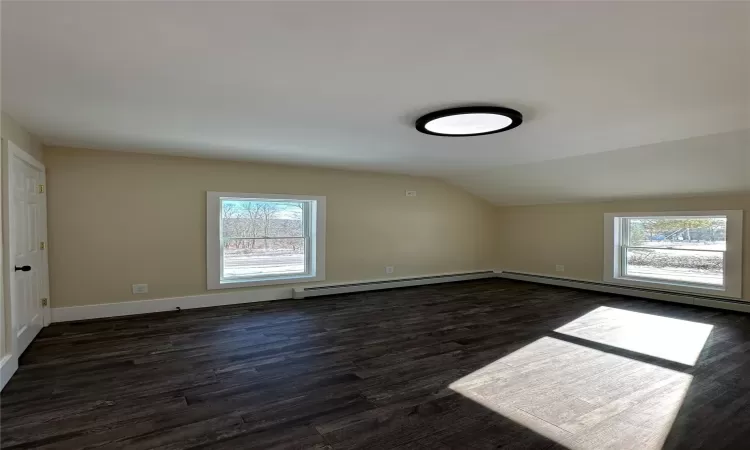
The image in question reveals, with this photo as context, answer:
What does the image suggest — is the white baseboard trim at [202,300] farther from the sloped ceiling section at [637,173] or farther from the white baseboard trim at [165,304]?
the sloped ceiling section at [637,173]

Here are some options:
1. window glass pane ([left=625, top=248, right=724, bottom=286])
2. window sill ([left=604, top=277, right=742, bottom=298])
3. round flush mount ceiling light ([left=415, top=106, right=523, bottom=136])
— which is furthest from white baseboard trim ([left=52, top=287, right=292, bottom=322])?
window glass pane ([left=625, top=248, right=724, bottom=286])

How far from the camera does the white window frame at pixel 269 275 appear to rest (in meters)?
5.30

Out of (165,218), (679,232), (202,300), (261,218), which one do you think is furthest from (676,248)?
(165,218)

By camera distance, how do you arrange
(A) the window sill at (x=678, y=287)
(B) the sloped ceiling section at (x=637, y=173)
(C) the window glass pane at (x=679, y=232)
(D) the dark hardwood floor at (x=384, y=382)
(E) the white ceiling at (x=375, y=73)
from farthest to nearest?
(C) the window glass pane at (x=679, y=232), (A) the window sill at (x=678, y=287), (B) the sloped ceiling section at (x=637, y=173), (D) the dark hardwood floor at (x=384, y=382), (E) the white ceiling at (x=375, y=73)

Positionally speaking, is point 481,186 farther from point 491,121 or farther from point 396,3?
point 396,3

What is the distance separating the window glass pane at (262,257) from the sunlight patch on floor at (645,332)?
3808 millimetres

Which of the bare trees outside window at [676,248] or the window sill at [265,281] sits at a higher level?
the bare trees outside window at [676,248]

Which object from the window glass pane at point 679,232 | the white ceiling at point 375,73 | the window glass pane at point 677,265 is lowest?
the window glass pane at point 677,265

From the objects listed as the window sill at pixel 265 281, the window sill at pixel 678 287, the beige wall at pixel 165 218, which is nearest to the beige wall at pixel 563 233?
the window sill at pixel 678 287

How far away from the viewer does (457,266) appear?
771cm

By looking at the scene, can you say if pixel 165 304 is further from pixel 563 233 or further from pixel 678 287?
pixel 678 287

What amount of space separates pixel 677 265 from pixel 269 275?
616 centimetres

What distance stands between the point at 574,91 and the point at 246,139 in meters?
3.08

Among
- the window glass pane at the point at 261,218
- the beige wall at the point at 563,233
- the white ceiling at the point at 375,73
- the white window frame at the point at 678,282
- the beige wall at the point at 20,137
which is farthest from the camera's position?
the beige wall at the point at 563,233
